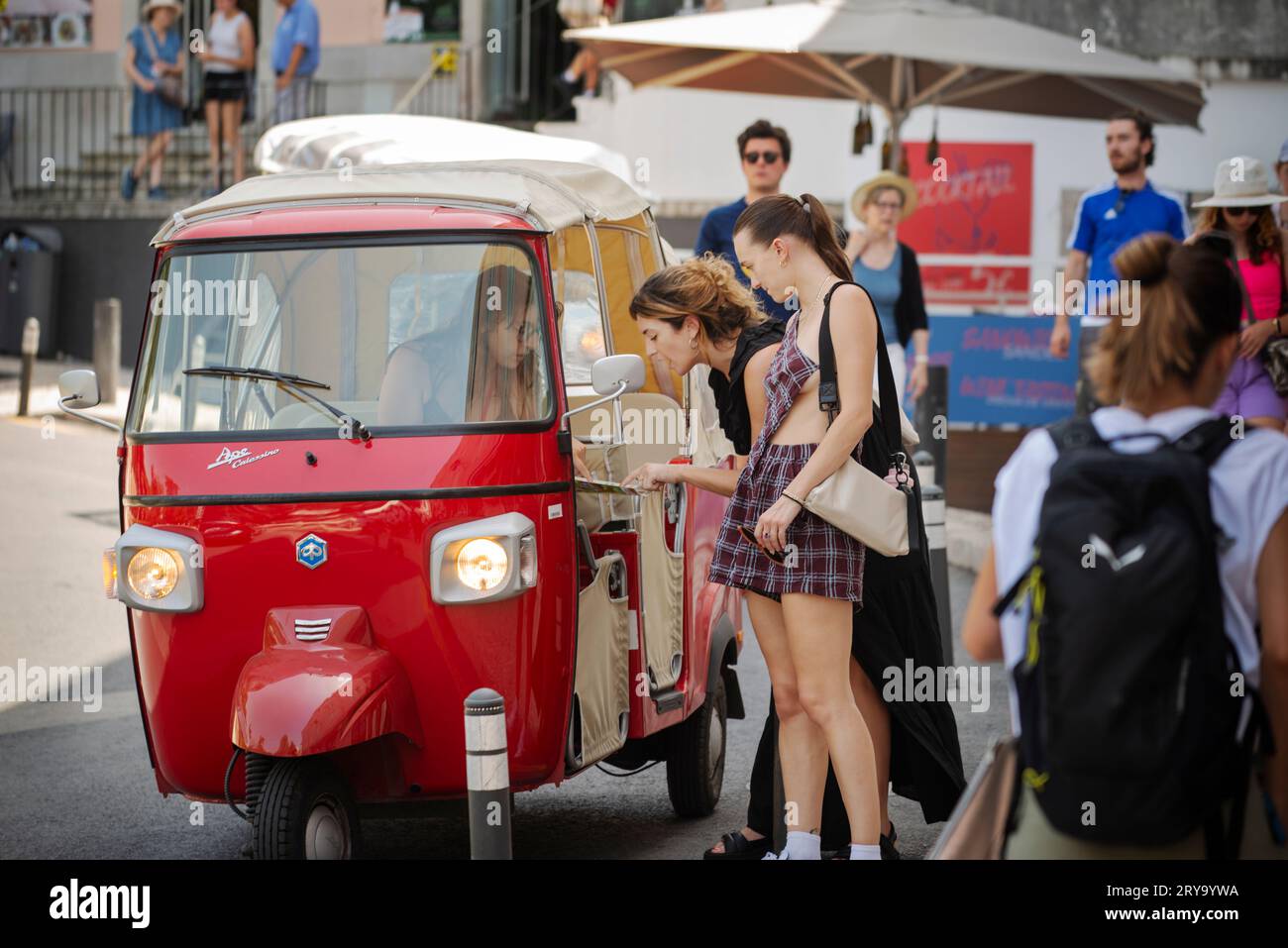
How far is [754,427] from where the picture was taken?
5.57m

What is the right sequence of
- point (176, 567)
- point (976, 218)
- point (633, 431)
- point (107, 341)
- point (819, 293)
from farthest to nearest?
point (107, 341) < point (976, 218) < point (633, 431) < point (176, 567) < point (819, 293)

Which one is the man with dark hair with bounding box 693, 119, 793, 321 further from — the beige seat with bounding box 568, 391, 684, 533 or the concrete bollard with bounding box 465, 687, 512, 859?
the concrete bollard with bounding box 465, 687, 512, 859

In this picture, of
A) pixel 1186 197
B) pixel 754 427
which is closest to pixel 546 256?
pixel 754 427

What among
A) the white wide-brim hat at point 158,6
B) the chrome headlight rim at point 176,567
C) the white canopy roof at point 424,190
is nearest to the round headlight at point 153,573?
the chrome headlight rim at point 176,567

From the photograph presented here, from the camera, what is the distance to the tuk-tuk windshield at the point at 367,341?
563 cm

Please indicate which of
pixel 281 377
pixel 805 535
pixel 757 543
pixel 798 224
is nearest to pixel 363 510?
pixel 281 377

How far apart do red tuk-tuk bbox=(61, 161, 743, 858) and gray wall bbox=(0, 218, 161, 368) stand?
1913 centimetres

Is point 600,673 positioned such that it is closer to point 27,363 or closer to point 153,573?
point 153,573

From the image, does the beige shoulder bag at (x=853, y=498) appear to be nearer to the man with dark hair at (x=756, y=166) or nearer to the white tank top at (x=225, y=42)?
the man with dark hair at (x=756, y=166)

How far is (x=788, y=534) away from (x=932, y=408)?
582cm

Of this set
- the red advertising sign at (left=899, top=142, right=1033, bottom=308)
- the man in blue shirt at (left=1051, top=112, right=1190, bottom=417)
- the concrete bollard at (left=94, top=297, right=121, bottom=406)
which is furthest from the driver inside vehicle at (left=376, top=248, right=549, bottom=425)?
the concrete bollard at (left=94, top=297, right=121, bottom=406)

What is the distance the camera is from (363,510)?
542 cm

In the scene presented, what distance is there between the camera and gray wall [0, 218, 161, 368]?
2448cm
